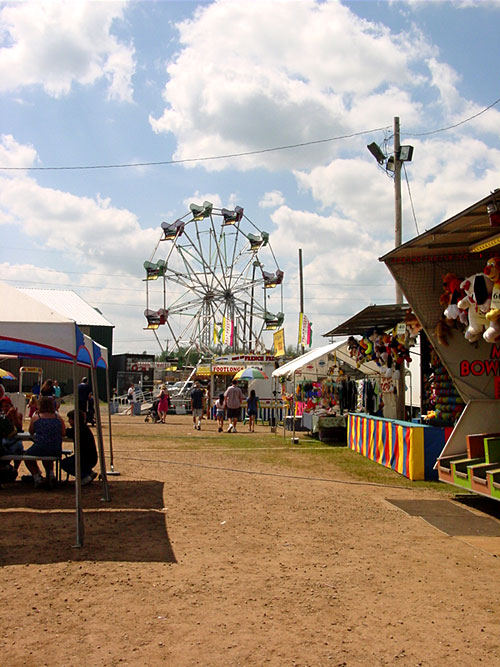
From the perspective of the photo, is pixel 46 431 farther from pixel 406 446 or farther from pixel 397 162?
pixel 397 162

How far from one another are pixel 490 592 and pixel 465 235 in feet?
15.8

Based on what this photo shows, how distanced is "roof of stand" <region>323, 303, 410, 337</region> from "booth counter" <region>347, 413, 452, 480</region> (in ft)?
6.49

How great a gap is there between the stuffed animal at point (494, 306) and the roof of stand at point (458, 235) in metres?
0.55

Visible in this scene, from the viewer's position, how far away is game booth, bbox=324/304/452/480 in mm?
9969

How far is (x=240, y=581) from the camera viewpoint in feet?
15.7

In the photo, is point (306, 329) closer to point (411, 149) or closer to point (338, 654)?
point (411, 149)

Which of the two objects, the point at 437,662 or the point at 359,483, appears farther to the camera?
the point at 359,483

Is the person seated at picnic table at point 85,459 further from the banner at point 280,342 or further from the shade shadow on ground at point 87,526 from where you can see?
the banner at point 280,342

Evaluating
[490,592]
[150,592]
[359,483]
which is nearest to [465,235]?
[359,483]

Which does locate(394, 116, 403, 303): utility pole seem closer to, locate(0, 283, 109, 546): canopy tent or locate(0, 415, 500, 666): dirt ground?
locate(0, 415, 500, 666): dirt ground

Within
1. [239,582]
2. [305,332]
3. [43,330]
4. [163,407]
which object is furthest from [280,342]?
[239,582]

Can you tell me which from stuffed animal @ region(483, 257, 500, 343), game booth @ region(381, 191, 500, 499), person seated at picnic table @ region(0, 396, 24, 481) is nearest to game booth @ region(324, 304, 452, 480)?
game booth @ region(381, 191, 500, 499)

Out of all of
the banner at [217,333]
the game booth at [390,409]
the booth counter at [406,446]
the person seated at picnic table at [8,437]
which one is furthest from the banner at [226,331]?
the person seated at picnic table at [8,437]

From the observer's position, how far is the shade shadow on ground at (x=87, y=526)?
5426 millimetres
